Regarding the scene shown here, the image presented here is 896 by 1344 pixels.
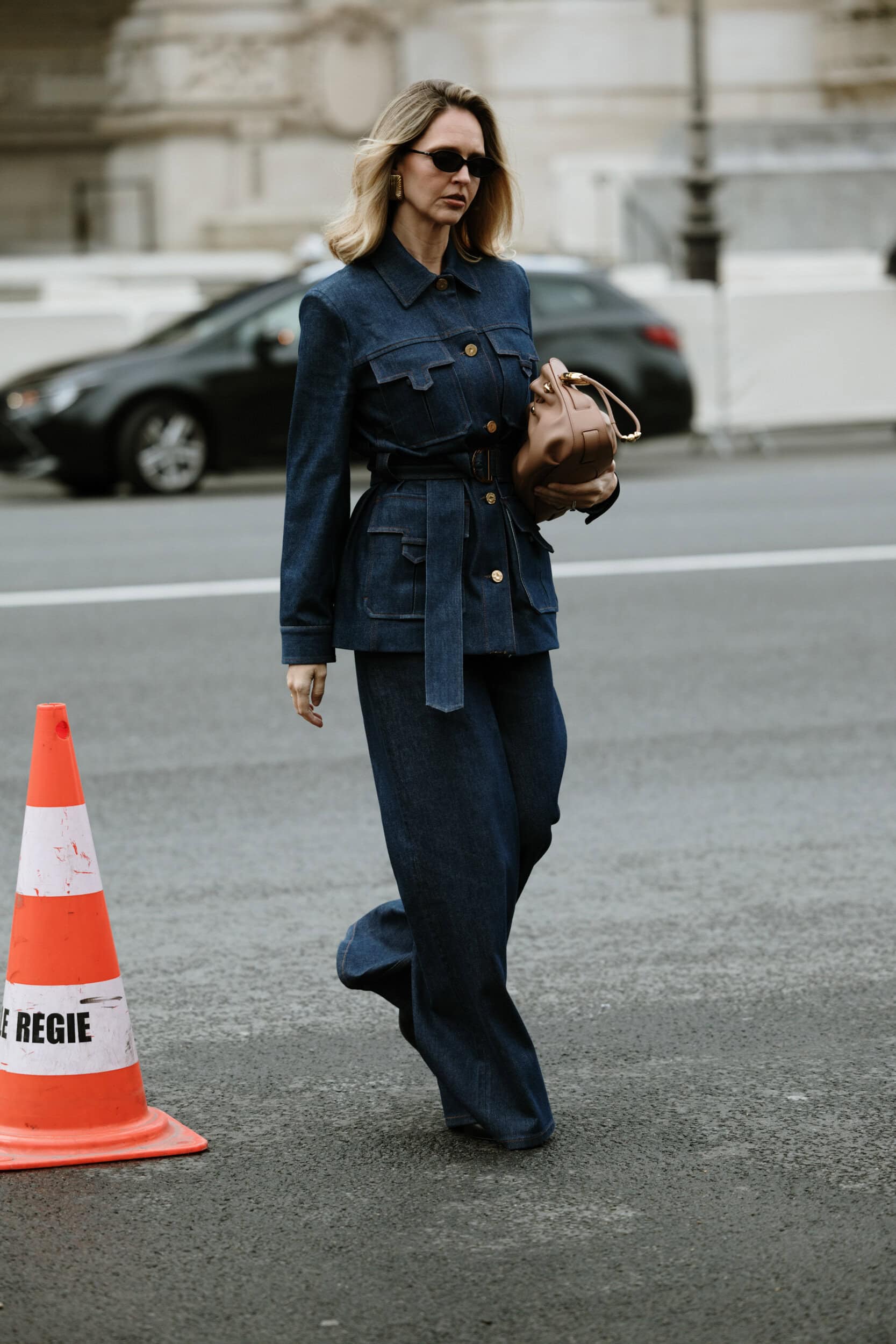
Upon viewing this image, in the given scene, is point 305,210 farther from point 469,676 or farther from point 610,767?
point 469,676

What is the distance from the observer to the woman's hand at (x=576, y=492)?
4055 millimetres

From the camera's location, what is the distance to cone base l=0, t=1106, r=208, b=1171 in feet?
13.2

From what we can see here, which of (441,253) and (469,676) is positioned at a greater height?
(441,253)

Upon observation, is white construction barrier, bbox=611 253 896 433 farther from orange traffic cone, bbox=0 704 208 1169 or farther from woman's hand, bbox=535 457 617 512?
orange traffic cone, bbox=0 704 208 1169

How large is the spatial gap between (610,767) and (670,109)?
25.4 metres

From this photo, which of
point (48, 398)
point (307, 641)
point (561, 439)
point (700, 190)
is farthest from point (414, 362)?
point (700, 190)

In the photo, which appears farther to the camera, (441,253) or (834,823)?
(834,823)

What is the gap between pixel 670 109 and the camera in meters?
31.3

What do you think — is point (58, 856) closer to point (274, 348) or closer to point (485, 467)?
point (485, 467)

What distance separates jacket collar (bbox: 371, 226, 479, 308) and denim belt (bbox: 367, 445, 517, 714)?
296 millimetres

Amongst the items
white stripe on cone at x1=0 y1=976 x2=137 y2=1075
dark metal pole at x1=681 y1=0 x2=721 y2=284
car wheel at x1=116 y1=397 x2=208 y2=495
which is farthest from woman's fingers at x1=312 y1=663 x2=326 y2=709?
dark metal pole at x1=681 y1=0 x2=721 y2=284

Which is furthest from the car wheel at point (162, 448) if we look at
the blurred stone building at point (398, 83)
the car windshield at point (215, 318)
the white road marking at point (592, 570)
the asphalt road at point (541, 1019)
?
the blurred stone building at point (398, 83)

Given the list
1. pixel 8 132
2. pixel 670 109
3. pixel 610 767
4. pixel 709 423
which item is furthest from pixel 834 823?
pixel 8 132

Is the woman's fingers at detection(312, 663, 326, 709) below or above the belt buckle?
below
